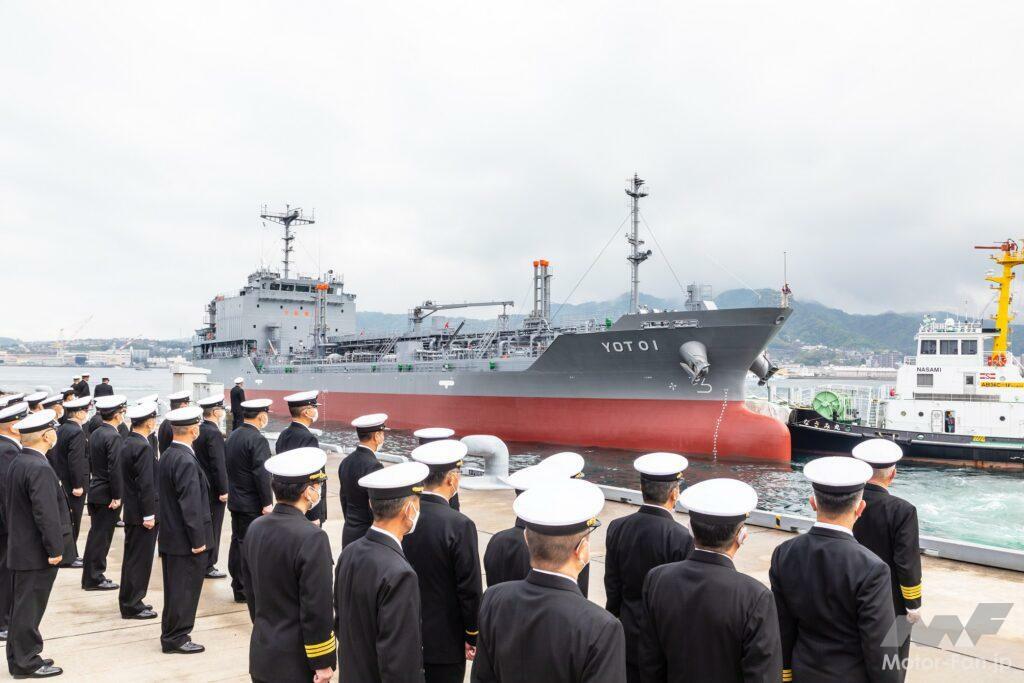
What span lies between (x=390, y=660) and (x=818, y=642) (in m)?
1.57

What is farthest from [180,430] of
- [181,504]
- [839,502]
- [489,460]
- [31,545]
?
[489,460]

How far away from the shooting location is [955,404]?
1959 cm

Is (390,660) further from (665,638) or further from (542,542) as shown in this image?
(665,638)

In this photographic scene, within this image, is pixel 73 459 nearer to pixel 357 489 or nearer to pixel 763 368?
pixel 357 489

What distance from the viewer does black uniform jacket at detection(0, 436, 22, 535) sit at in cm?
439

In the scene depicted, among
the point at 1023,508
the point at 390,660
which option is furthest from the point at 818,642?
the point at 1023,508

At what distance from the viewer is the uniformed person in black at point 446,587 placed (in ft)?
9.37

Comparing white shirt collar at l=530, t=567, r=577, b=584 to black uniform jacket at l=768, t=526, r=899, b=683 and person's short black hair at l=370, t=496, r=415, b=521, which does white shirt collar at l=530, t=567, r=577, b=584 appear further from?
black uniform jacket at l=768, t=526, r=899, b=683

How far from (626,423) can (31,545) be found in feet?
52.9

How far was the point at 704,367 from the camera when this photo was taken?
17.1 m

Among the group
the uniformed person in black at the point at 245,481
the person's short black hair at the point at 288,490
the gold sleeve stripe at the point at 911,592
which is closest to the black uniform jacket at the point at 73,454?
the uniformed person in black at the point at 245,481

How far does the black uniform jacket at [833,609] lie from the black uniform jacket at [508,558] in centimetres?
85

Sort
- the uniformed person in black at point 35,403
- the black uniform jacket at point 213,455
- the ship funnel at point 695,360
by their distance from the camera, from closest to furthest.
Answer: the black uniform jacket at point 213,455 → the uniformed person in black at point 35,403 → the ship funnel at point 695,360

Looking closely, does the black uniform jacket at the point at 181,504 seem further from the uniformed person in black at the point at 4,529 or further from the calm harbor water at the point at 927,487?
the calm harbor water at the point at 927,487
